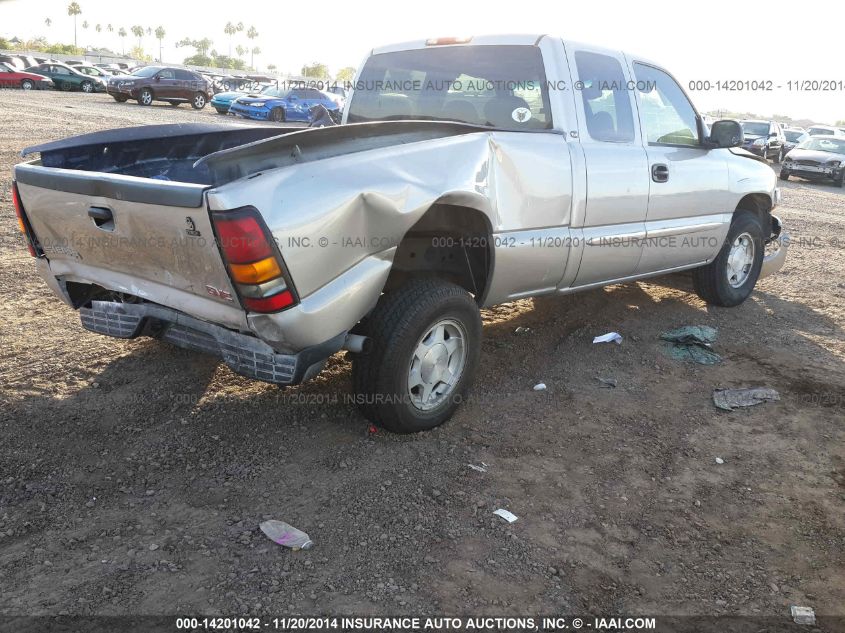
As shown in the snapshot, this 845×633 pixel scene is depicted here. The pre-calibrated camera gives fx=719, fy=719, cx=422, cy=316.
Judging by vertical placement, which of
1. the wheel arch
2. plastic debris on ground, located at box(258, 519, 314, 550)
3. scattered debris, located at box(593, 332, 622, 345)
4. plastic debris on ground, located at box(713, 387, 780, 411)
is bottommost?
plastic debris on ground, located at box(258, 519, 314, 550)

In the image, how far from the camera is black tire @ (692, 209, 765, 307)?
19.4 feet

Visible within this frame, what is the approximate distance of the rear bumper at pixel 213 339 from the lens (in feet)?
10.0

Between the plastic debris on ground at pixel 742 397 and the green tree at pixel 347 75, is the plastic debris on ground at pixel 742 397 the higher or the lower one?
the lower one

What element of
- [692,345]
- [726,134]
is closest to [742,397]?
[692,345]

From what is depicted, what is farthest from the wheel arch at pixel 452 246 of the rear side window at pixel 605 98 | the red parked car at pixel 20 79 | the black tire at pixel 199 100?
the red parked car at pixel 20 79

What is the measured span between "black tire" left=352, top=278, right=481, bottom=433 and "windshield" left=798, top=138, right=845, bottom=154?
20623mm

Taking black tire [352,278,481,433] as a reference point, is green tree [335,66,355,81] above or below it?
above

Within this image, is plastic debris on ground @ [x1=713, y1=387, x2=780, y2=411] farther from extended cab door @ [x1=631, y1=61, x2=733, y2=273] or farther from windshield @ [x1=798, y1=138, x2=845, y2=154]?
windshield @ [x1=798, y1=138, x2=845, y2=154]

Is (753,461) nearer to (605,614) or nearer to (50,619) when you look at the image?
(605,614)

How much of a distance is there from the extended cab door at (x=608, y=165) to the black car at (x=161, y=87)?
26.7m

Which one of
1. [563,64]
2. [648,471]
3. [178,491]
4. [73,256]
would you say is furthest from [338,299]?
[563,64]

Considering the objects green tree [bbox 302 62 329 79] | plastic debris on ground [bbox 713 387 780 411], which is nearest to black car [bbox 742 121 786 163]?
plastic debris on ground [bbox 713 387 780 411]

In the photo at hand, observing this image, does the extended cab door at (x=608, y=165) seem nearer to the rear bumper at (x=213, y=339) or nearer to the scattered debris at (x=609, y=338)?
the scattered debris at (x=609, y=338)

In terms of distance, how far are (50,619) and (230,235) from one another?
1.46 meters
